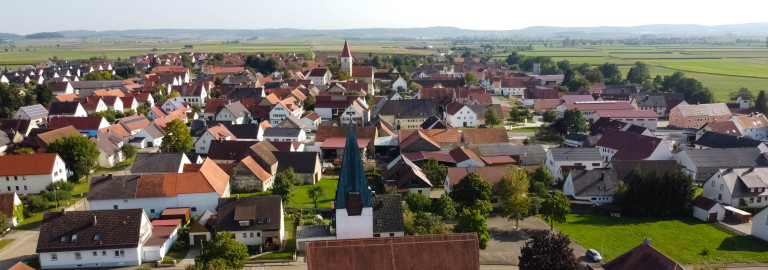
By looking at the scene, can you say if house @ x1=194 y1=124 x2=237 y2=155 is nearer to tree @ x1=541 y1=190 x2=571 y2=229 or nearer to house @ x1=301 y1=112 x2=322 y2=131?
house @ x1=301 y1=112 x2=322 y2=131

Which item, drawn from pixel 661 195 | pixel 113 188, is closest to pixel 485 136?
pixel 661 195

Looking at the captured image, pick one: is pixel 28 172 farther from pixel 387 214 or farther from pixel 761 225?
pixel 761 225

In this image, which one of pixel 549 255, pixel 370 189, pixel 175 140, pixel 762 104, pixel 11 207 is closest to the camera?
pixel 549 255

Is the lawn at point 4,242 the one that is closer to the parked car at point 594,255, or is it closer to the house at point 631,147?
the parked car at point 594,255

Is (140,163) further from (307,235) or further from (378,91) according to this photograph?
(378,91)

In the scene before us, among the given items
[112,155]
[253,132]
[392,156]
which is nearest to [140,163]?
[112,155]

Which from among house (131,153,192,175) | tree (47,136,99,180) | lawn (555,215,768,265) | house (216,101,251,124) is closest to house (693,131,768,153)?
lawn (555,215,768,265)

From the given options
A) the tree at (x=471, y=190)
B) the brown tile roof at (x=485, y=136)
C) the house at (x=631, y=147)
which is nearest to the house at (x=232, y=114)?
the brown tile roof at (x=485, y=136)
